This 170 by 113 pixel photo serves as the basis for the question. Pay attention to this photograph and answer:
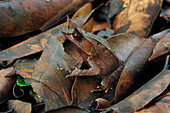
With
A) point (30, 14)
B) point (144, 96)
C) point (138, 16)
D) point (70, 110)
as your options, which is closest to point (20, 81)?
point (70, 110)

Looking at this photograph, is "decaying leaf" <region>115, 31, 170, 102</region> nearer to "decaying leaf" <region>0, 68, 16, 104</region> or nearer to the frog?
the frog

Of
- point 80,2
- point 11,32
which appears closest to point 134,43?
point 80,2

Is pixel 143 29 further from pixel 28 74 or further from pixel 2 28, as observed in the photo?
pixel 2 28

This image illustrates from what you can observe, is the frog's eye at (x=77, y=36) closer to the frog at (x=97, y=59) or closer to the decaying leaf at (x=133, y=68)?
the frog at (x=97, y=59)

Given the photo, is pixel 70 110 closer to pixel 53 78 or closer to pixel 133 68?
pixel 53 78

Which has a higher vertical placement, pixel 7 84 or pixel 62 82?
pixel 7 84

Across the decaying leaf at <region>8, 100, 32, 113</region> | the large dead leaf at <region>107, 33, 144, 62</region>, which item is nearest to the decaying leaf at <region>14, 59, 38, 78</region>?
the decaying leaf at <region>8, 100, 32, 113</region>

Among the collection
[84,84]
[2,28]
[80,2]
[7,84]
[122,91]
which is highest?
[2,28]

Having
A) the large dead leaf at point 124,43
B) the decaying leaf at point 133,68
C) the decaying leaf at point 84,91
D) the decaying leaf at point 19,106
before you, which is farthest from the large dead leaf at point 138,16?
the decaying leaf at point 19,106
